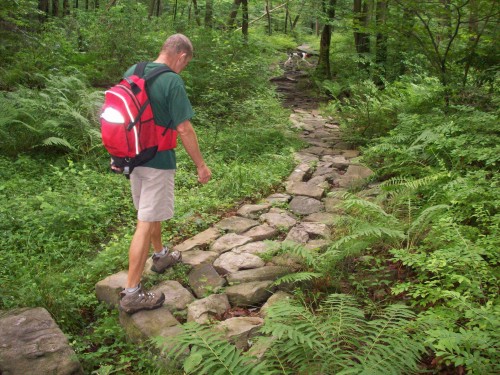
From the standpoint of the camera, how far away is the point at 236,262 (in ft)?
14.1

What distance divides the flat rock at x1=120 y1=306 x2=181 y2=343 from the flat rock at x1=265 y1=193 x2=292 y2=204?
2602 millimetres

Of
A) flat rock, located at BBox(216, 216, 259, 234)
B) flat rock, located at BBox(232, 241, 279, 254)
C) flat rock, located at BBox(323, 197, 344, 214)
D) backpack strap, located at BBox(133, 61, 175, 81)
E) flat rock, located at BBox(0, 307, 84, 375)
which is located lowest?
flat rock, located at BBox(0, 307, 84, 375)

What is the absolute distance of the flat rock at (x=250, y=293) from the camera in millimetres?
3740

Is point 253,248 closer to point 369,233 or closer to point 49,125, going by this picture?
point 369,233

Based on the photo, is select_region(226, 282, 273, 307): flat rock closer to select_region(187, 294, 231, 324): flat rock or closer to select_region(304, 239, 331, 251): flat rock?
select_region(187, 294, 231, 324): flat rock

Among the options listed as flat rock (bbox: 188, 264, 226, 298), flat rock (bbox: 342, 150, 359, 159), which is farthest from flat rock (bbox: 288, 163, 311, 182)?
flat rock (bbox: 188, 264, 226, 298)

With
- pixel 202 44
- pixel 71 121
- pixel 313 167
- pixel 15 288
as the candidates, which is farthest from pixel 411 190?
pixel 202 44

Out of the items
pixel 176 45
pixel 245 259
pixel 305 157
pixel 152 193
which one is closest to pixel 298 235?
pixel 245 259

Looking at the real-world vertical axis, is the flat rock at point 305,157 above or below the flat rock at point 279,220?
above

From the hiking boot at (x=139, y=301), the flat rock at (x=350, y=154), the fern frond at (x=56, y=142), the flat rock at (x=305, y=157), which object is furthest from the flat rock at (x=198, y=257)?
Answer: the flat rock at (x=350, y=154)

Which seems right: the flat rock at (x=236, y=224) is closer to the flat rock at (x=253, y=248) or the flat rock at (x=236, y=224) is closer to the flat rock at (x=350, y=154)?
the flat rock at (x=253, y=248)

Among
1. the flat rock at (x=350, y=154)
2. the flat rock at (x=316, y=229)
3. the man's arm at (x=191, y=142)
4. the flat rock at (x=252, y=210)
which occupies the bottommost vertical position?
the flat rock at (x=252, y=210)

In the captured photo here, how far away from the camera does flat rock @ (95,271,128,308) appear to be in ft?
12.6

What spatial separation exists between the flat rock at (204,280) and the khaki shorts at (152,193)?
742 mm
